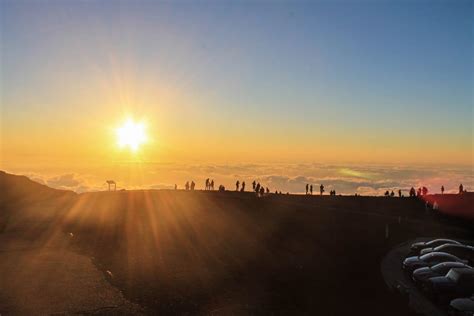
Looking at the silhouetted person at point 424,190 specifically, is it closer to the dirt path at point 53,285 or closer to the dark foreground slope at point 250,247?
the dark foreground slope at point 250,247

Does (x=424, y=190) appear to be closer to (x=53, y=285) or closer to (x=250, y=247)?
(x=250, y=247)

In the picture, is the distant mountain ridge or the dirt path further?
the distant mountain ridge

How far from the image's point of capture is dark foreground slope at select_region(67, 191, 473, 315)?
23484mm

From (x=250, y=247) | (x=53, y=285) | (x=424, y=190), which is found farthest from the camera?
(x=424, y=190)

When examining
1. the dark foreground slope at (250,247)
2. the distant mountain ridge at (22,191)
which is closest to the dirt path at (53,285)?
the dark foreground slope at (250,247)

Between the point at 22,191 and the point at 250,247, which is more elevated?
the point at 22,191

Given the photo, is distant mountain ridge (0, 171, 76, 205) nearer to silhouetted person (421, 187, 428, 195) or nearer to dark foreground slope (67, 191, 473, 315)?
dark foreground slope (67, 191, 473, 315)

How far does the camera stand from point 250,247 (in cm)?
3538

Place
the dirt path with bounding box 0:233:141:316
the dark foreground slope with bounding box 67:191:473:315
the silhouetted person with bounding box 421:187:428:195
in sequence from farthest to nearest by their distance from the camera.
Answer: the silhouetted person with bounding box 421:187:428:195 → the dark foreground slope with bounding box 67:191:473:315 → the dirt path with bounding box 0:233:141:316

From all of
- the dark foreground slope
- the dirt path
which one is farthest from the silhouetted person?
the dirt path

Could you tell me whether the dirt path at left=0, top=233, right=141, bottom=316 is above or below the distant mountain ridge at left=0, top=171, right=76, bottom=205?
below

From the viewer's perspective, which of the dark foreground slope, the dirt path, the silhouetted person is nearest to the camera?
the dirt path

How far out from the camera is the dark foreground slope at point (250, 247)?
23484 mm

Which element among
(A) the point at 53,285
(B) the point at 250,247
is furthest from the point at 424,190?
(A) the point at 53,285
